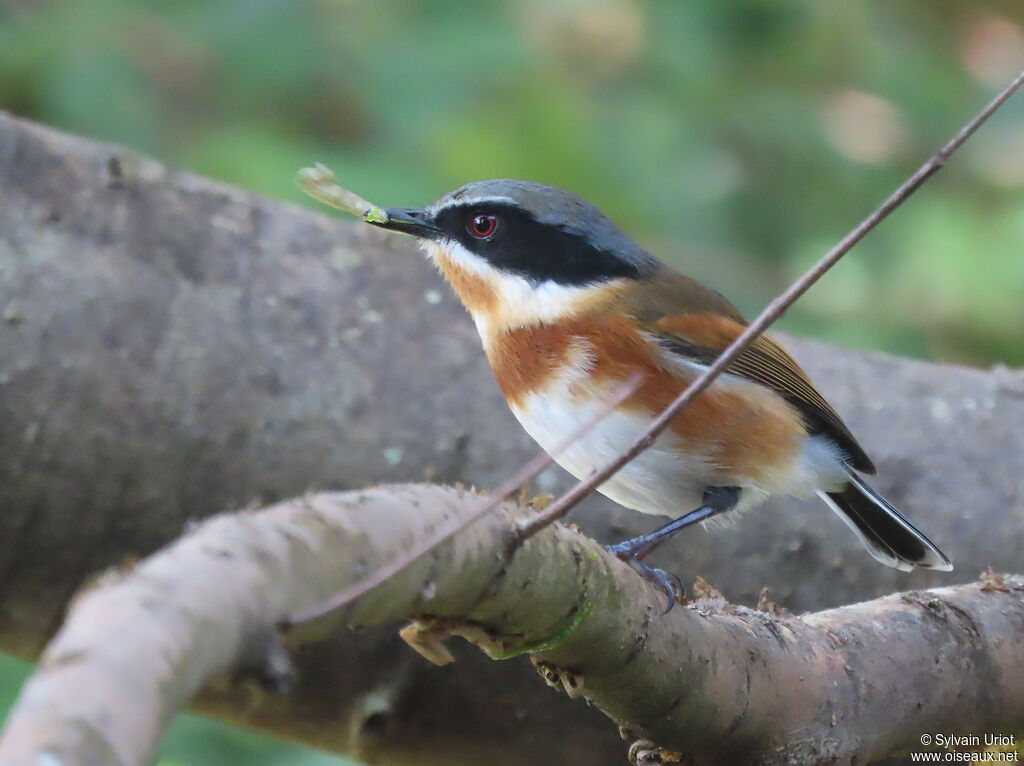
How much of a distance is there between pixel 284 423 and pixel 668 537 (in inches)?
49.9

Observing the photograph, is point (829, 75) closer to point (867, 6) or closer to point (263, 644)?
point (867, 6)

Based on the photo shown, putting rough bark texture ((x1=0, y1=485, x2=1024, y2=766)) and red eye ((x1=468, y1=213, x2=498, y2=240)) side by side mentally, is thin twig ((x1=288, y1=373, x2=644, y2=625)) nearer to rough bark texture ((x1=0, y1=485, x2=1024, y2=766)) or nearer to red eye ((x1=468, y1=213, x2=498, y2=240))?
rough bark texture ((x1=0, y1=485, x2=1024, y2=766))

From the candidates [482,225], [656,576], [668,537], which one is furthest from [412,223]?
[656,576]

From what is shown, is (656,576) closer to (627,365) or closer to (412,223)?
(627,365)

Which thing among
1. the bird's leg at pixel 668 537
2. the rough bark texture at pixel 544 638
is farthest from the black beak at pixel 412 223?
the rough bark texture at pixel 544 638

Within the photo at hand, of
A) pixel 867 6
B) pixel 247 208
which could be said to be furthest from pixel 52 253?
pixel 867 6

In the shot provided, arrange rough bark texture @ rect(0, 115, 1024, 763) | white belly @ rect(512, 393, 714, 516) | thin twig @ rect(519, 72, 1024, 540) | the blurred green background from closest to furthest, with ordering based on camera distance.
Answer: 1. thin twig @ rect(519, 72, 1024, 540)
2. white belly @ rect(512, 393, 714, 516)
3. rough bark texture @ rect(0, 115, 1024, 763)
4. the blurred green background

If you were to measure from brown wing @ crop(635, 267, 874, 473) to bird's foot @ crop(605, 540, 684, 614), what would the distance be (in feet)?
1.73

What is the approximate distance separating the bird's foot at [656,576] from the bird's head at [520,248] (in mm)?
632

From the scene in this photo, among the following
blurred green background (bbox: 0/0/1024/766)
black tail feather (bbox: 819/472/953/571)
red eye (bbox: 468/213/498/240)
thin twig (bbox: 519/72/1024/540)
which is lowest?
thin twig (bbox: 519/72/1024/540)

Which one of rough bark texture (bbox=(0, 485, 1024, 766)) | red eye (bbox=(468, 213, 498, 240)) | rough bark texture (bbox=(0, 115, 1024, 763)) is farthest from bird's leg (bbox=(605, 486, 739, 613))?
red eye (bbox=(468, 213, 498, 240))

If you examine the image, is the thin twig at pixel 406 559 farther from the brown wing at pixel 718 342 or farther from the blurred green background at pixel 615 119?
the blurred green background at pixel 615 119

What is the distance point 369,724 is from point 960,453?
7.08ft

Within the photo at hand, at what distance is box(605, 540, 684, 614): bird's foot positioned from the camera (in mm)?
2153
